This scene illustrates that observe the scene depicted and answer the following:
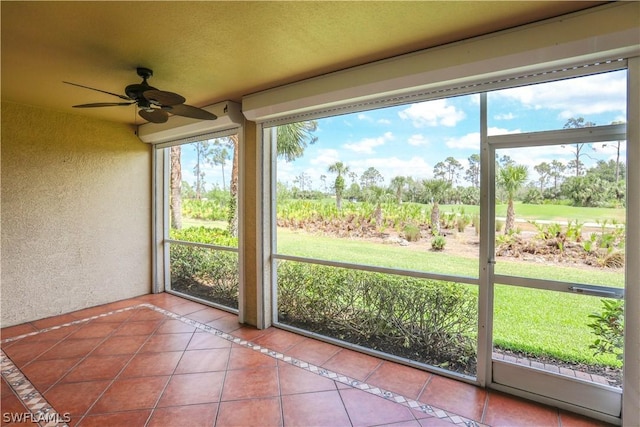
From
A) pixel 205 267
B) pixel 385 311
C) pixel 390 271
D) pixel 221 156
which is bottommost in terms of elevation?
pixel 385 311

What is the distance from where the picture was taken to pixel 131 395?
7.64 ft

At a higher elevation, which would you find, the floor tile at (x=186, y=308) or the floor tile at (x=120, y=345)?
the floor tile at (x=186, y=308)

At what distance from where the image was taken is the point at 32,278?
3.77 meters

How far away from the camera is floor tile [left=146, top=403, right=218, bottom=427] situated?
2027 mm

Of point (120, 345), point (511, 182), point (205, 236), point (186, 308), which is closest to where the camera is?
point (511, 182)

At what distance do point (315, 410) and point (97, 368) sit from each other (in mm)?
2024

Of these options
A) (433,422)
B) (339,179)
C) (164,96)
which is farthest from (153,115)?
(433,422)

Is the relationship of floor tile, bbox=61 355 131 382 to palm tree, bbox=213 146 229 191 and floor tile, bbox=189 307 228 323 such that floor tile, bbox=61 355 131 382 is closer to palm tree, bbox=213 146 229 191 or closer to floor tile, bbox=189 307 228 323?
floor tile, bbox=189 307 228 323

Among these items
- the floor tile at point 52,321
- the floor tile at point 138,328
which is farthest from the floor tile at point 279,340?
the floor tile at point 52,321

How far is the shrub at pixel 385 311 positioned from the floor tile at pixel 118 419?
1.80 meters

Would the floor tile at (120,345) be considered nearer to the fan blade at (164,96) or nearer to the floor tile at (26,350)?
the floor tile at (26,350)

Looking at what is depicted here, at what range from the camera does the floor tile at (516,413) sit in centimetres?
204

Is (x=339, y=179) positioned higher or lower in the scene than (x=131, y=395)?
higher

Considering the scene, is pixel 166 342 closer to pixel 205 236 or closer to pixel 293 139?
pixel 205 236
